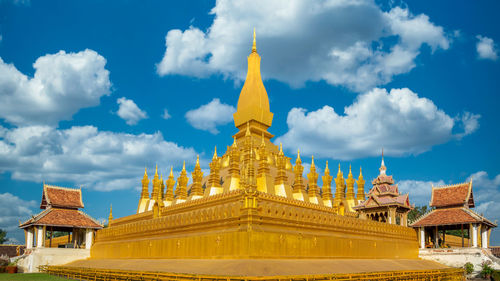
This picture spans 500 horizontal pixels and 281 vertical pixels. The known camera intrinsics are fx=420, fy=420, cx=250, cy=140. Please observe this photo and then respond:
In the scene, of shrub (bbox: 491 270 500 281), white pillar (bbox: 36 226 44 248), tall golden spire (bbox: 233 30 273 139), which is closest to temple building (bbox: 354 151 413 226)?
shrub (bbox: 491 270 500 281)

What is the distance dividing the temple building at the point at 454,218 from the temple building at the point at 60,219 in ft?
79.2

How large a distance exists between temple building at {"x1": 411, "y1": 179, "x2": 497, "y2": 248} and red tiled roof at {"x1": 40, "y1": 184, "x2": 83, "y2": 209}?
26040mm

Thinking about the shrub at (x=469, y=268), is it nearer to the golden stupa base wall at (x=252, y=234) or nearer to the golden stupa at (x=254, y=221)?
the golden stupa at (x=254, y=221)

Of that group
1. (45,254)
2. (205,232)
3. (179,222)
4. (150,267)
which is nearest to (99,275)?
(150,267)

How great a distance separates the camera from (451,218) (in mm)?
27734

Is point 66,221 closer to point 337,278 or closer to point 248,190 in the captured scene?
point 248,190

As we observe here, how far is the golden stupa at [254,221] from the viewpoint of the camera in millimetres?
16000

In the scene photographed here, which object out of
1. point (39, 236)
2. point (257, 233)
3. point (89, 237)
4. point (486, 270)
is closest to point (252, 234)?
point (257, 233)

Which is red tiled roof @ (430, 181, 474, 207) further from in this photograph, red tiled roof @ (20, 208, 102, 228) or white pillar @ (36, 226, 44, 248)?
white pillar @ (36, 226, 44, 248)

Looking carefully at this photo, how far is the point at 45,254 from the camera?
98.0ft

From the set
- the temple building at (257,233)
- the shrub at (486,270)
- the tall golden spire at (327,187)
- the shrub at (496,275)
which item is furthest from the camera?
the tall golden spire at (327,187)

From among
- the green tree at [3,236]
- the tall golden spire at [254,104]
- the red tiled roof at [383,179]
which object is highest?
the tall golden spire at [254,104]

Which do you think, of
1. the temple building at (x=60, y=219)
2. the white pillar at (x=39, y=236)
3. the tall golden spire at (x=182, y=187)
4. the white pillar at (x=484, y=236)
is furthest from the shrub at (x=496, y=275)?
the white pillar at (x=39, y=236)

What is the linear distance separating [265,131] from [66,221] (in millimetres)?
16771
